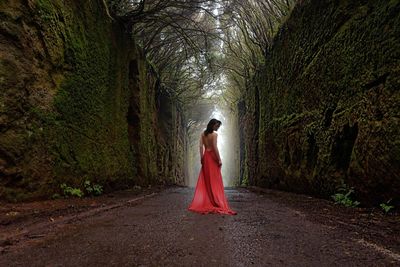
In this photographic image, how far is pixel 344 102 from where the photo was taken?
231 inches

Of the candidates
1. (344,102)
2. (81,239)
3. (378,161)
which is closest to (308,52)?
(344,102)

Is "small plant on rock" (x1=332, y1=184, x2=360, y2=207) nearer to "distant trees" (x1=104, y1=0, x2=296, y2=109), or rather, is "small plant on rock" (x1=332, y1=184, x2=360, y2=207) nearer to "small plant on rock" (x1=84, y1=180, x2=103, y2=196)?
"small plant on rock" (x1=84, y1=180, x2=103, y2=196)

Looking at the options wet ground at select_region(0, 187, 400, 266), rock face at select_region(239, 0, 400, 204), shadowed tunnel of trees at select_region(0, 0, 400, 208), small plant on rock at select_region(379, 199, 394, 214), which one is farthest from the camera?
shadowed tunnel of trees at select_region(0, 0, 400, 208)

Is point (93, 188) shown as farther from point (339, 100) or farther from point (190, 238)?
point (339, 100)

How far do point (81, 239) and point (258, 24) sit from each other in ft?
35.7

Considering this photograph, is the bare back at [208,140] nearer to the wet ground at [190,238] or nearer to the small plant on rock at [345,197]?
the wet ground at [190,238]

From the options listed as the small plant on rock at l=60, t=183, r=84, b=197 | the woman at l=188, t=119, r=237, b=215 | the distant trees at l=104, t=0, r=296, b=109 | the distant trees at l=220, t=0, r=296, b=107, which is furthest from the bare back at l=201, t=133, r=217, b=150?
the distant trees at l=220, t=0, r=296, b=107

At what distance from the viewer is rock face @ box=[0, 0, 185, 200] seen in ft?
15.4

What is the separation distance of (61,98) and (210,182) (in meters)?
3.15

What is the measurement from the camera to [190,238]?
3193 mm

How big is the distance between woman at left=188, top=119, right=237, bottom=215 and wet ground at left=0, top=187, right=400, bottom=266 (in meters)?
0.68

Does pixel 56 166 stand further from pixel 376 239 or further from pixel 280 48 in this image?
pixel 280 48

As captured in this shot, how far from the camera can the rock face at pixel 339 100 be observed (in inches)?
181

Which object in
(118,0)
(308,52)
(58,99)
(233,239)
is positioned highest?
(118,0)
